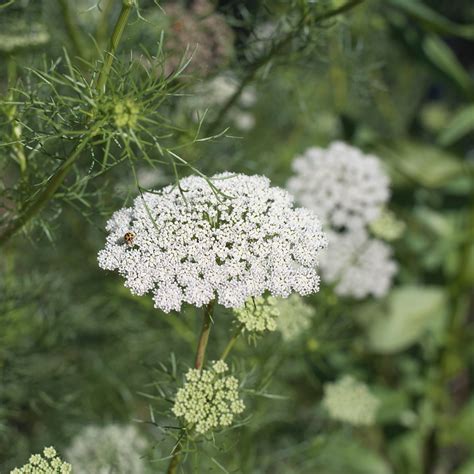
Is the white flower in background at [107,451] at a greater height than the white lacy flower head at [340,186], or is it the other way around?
the white lacy flower head at [340,186]

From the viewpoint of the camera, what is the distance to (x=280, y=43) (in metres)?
1.37

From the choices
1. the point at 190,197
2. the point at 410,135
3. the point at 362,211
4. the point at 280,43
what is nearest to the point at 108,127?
the point at 190,197

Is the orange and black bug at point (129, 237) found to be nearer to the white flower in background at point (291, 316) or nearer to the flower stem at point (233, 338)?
the flower stem at point (233, 338)

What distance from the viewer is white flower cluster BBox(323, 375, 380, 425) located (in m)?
1.67

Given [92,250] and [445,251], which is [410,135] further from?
[92,250]

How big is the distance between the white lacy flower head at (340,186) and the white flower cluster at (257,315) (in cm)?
60

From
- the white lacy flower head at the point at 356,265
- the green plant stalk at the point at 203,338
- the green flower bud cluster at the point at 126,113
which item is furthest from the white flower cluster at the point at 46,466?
the white lacy flower head at the point at 356,265

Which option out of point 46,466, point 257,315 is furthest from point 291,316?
point 46,466

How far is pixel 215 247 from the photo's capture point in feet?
2.89

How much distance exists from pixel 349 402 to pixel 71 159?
1096mm

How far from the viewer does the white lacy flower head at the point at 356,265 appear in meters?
1.77

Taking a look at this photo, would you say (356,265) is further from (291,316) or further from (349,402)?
(291,316)

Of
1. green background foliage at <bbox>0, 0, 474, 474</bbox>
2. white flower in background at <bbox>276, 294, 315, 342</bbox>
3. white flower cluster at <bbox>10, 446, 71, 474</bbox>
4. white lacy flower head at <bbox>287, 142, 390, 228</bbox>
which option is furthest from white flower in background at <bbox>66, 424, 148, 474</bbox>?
white lacy flower head at <bbox>287, 142, 390, 228</bbox>

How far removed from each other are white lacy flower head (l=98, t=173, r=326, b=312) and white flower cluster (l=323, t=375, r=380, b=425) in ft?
2.74
